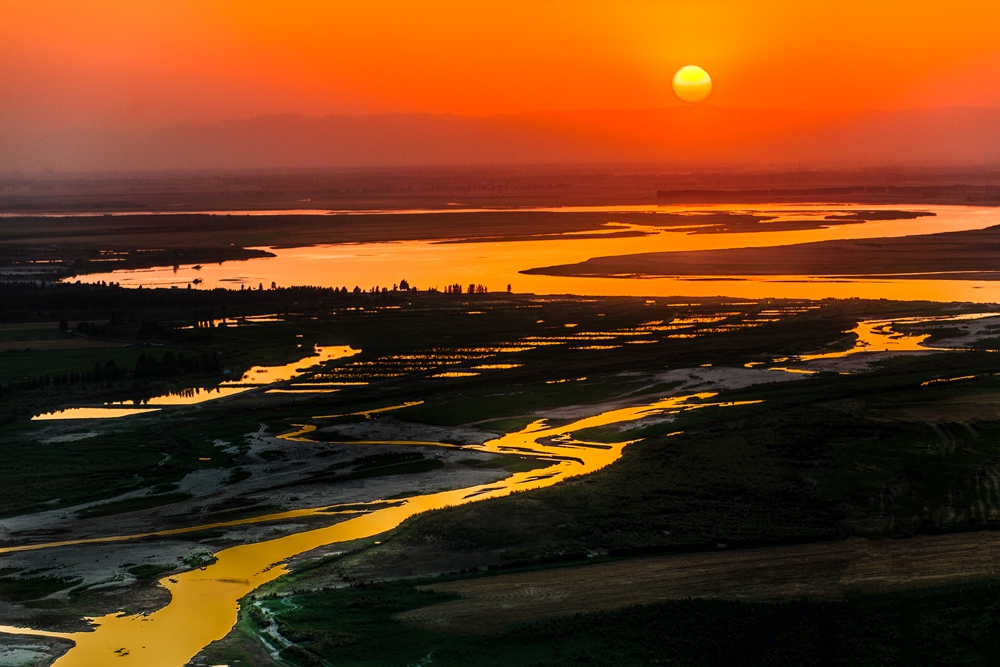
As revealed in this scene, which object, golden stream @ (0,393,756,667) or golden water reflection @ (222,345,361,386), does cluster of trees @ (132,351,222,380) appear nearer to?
golden water reflection @ (222,345,361,386)

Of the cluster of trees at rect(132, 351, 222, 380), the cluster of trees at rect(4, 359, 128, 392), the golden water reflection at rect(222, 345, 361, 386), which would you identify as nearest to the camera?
the cluster of trees at rect(4, 359, 128, 392)

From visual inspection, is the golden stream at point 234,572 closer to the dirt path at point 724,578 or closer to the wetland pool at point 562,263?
the dirt path at point 724,578

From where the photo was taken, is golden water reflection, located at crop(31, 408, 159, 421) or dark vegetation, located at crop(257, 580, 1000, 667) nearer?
dark vegetation, located at crop(257, 580, 1000, 667)

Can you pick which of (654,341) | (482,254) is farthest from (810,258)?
(654,341)

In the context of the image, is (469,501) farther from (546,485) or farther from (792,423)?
(792,423)

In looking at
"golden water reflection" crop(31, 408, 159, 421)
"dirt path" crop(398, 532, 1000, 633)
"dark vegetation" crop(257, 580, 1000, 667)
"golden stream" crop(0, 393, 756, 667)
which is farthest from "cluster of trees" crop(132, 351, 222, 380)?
"dark vegetation" crop(257, 580, 1000, 667)

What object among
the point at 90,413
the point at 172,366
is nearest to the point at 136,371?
the point at 172,366

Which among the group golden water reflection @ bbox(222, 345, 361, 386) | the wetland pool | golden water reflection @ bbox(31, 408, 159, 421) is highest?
the wetland pool

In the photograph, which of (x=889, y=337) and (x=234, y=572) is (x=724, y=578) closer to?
(x=234, y=572)

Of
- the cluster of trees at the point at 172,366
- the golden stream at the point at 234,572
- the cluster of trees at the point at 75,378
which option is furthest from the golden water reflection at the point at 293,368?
the golden stream at the point at 234,572
